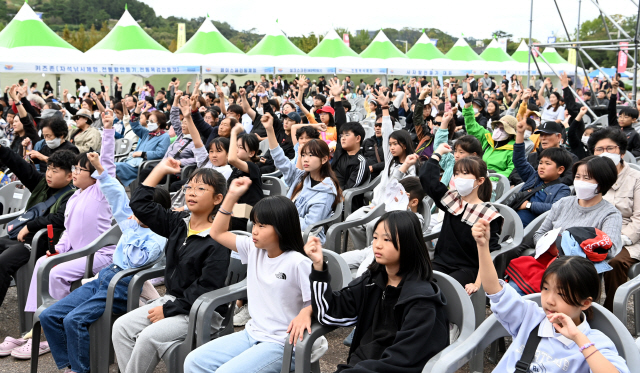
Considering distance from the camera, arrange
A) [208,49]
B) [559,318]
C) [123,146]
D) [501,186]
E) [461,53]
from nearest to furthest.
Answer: [559,318], [501,186], [123,146], [208,49], [461,53]

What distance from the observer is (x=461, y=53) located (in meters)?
27.3

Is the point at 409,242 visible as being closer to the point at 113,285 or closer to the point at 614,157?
the point at 113,285

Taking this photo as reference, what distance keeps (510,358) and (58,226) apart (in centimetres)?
330

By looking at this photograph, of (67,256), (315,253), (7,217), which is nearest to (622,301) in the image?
(315,253)

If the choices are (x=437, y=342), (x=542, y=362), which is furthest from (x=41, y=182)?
(x=542, y=362)

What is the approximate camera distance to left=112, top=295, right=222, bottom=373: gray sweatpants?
276 centimetres

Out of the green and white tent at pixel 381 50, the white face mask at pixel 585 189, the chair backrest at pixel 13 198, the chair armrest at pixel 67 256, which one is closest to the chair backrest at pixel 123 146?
the chair backrest at pixel 13 198

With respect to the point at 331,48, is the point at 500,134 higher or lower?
lower

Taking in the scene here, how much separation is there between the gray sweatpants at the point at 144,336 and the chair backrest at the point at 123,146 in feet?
18.9

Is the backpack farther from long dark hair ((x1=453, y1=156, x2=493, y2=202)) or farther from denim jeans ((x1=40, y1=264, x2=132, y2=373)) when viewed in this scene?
long dark hair ((x1=453, y1=156, x2=493, y2=202))

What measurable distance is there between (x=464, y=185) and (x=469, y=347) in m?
1.24

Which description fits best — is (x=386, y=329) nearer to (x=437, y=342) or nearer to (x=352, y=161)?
(x=437, y=342)

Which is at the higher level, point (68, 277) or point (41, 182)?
point (41, 182)

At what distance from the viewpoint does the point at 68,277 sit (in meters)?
3.57
